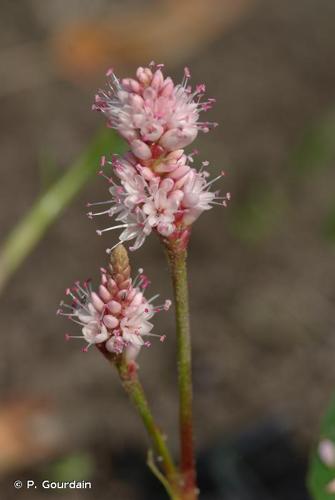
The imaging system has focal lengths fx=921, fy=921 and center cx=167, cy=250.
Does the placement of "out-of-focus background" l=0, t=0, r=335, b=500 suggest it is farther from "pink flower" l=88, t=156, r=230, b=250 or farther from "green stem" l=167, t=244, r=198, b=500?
"pink flower" l=88, t=156, r=230, b=250

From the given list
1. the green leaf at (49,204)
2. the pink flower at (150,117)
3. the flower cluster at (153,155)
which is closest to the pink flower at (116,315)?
the flower cluster at (153,155)

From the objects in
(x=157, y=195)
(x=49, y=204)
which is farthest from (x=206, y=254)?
(x=157, y=195)

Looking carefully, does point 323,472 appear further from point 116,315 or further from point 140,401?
point 116,315

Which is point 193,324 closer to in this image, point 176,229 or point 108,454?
A: point 108,454

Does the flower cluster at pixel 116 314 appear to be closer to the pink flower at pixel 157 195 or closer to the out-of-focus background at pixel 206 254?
the pink flower at pixel 157 195

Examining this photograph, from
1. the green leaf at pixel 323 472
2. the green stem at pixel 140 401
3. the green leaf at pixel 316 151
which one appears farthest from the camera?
the green leaf at pixel 316 151

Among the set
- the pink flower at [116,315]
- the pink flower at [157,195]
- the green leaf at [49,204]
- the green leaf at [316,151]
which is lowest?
the pink flower at [116,315]

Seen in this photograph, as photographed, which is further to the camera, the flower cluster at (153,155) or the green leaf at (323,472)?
the green leaf at (323,472)
